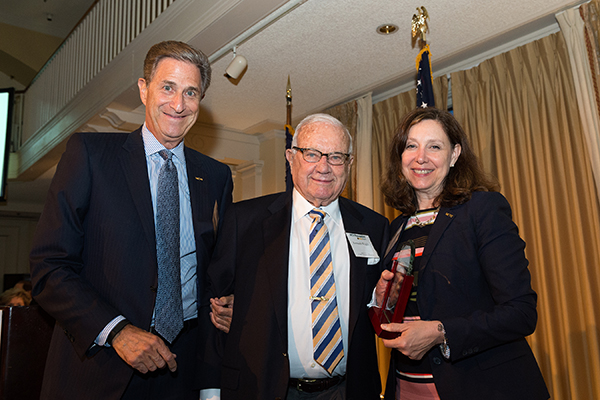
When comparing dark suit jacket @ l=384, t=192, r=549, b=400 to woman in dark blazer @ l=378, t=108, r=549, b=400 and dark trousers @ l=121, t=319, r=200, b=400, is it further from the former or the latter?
dark trousers @ l=121, t=319, r=200, b=400

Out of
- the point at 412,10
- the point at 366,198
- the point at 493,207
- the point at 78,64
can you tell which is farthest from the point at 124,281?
the point at 78,64

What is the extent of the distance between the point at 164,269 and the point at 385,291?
795 mm

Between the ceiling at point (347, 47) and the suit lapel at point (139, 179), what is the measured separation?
224 centimetres

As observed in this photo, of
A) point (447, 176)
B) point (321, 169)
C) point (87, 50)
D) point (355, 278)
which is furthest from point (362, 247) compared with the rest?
point (87, 50)

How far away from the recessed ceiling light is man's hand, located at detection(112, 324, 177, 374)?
3.62 metres

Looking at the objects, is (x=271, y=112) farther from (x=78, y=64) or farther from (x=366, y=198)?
(x=78, y=64)

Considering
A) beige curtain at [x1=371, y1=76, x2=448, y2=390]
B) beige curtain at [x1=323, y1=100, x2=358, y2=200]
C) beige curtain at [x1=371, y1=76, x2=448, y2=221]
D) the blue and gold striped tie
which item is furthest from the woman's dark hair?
beige curtain at [x1=323, y1=100, x2=358, y2=200]

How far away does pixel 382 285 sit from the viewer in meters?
1.66

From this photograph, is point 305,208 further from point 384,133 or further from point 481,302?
point 384,133

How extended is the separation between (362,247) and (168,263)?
2.53 feet

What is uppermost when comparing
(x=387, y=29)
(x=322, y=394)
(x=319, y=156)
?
(x=387, y=29)

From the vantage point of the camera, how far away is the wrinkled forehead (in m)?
1.98

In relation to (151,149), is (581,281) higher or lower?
A: lower

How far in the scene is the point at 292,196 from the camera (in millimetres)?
2049
